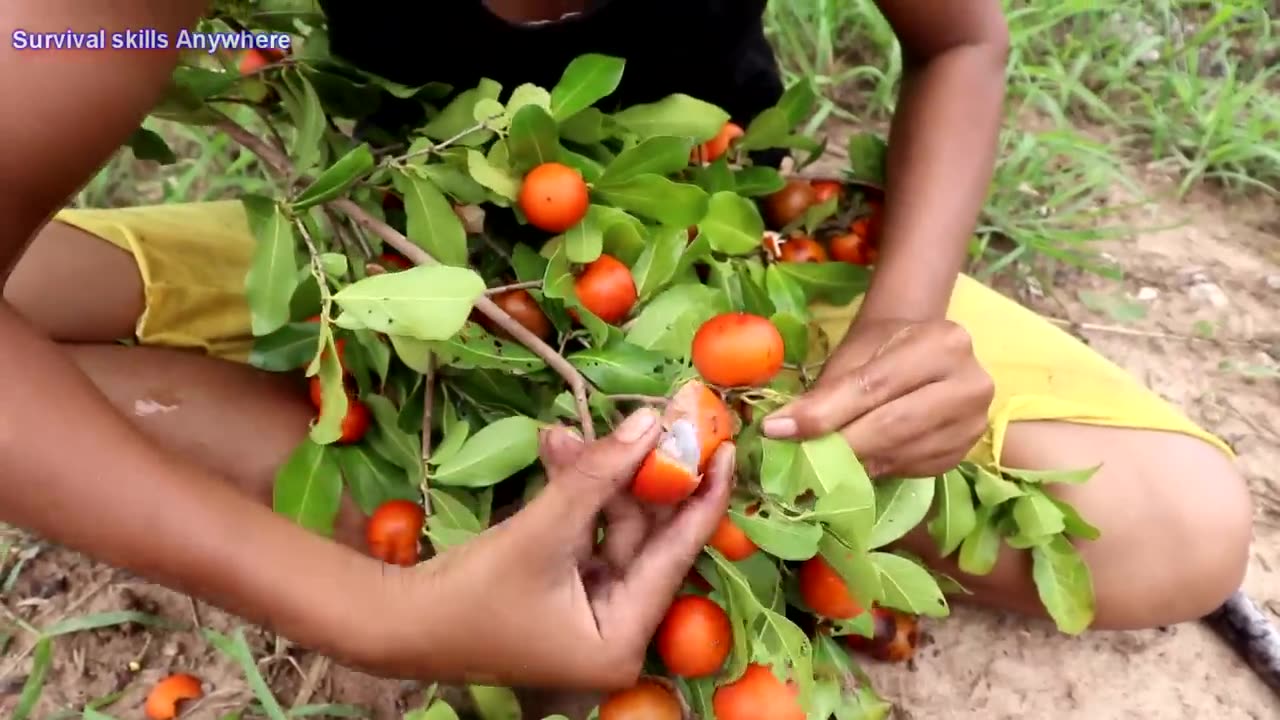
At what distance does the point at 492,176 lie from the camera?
2.99 feet

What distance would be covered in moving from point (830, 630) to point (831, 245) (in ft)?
1.51

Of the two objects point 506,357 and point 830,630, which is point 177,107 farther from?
point 830,630

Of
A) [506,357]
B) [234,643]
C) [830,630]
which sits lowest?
[234,643]

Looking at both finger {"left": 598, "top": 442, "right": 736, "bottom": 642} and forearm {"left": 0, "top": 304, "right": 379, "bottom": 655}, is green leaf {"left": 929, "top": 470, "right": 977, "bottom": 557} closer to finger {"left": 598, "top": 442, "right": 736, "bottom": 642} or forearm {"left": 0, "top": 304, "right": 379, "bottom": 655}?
finger {"left": 598, "top": 442, "right": 736, "bottom": 642}

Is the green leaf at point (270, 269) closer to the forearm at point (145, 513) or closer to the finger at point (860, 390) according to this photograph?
the forearm at point (145, 513)

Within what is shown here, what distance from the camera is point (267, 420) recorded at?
114cm

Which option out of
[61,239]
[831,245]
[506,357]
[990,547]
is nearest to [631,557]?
[506,357]

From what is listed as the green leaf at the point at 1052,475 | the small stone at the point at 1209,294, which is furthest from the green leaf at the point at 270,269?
the small stone at the point at 1209,294

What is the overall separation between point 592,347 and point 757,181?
13.7 inches

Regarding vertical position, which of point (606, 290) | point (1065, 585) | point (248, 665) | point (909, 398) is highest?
point (606, 290)

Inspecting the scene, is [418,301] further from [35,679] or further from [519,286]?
[35,679]

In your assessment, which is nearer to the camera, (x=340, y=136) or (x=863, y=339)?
(x=863, y=339)

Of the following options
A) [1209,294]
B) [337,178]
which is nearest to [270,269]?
[337,178]

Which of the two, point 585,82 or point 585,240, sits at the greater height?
point 585,82
